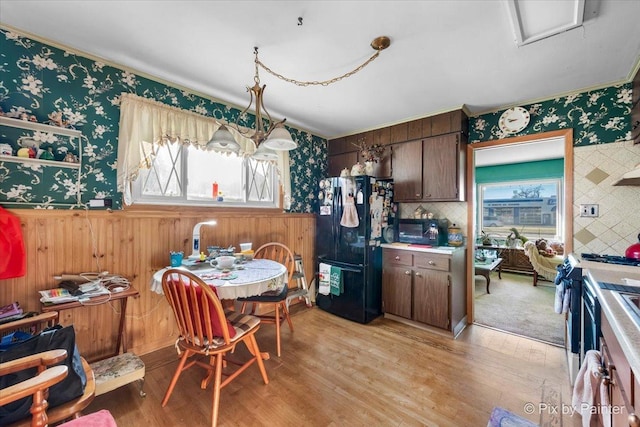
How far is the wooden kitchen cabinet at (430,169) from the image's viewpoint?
2.90 meters

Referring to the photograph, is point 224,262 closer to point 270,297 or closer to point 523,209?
point 270,297

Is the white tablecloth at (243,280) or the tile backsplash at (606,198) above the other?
the tile backsplash at (606,198)

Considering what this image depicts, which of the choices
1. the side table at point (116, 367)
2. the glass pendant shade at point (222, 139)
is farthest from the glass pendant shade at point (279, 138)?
the side table at point (116, 367)

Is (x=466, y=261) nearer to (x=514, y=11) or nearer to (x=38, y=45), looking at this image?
(x=514, y=11)

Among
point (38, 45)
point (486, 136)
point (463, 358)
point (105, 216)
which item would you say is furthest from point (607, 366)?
point (38, 45)

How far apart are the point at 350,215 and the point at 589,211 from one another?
7.33ft

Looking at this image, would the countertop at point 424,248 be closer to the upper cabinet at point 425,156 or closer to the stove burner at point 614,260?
the upper cabinet at point 425,156

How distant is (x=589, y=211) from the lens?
2.40 meters

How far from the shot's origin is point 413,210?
11.4 feet

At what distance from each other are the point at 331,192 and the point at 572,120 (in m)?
2.50

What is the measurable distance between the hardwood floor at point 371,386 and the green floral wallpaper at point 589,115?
2038mm

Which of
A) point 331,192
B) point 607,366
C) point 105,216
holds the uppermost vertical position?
point 331,192

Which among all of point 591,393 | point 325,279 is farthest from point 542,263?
point 591,393

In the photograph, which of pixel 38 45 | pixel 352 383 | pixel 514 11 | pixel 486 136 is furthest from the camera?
pixel 486 136
